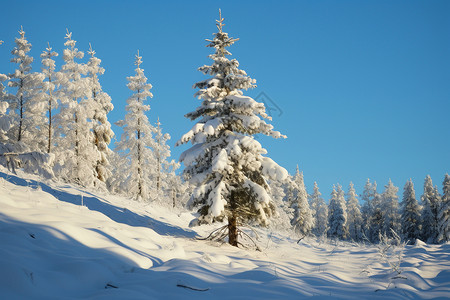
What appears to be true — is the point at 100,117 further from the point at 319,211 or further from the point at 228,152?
the point at 319,211

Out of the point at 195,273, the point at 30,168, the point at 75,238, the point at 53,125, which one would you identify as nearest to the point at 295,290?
the point at 195,273

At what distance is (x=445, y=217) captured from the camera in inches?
1210

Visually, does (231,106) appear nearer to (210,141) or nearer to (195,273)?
(210,141)

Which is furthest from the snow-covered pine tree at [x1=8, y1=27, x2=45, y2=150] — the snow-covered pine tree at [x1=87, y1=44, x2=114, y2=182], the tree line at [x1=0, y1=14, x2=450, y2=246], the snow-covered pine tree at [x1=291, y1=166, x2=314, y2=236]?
the snow-covered pine tree at [x1=291, y1=166, x2=314, y2=236]

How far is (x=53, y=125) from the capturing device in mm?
22781

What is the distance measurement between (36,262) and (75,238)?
54.0 inches

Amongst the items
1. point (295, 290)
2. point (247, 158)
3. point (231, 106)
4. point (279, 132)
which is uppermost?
point (231, 106)

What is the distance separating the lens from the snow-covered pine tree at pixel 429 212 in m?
42.6

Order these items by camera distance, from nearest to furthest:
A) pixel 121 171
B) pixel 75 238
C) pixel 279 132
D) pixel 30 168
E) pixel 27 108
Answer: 1. pixel 75 238
2. pixel 30 168
3. pixel 279 132
4. pixel 27 108
5. pixel 121 171

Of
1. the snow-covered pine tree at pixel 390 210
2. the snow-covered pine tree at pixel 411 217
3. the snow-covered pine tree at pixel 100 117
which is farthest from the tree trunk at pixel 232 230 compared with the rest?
the snow-covered pine tree at pixel 390 210

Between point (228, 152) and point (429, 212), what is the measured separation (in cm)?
4608

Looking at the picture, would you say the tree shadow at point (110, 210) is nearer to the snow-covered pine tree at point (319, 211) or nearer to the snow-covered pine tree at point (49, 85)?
the snow-covered pine tree at point (49, 85)

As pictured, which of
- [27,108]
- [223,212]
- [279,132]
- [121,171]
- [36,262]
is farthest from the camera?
[121,171]

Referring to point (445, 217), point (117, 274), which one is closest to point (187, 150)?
point (117, 274)
